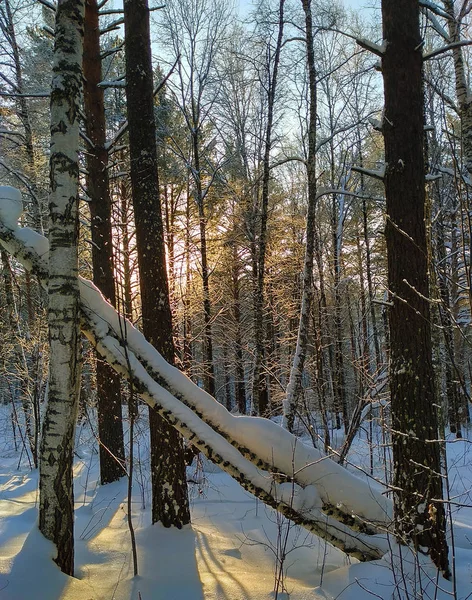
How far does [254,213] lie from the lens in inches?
518

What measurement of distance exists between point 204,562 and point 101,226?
5.27m

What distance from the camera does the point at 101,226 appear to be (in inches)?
273

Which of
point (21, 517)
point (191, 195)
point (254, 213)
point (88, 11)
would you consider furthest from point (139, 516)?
point (191, 195)

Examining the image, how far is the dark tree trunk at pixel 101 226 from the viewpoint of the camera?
6.77 m

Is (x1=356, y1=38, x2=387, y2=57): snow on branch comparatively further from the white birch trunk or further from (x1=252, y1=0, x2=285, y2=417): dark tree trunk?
(x1=252, y1=0, x2=285, y2=417): dark tree trunk

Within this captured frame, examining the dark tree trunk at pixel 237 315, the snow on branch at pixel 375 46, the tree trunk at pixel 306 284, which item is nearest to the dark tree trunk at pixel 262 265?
the tree trunk at pixel 306 284

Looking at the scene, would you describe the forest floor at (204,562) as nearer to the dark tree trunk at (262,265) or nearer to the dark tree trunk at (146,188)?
the dark tree trunk at (146,188)

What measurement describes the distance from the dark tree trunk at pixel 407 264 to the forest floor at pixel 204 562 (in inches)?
18.4

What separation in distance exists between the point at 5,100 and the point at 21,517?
496 inches

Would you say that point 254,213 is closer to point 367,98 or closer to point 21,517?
point 367,98

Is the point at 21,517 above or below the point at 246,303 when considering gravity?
below

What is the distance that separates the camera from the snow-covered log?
10.7ft

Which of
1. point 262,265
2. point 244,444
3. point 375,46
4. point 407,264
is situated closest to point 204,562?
point 244,444

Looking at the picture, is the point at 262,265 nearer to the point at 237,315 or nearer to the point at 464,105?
the point at 237,315
